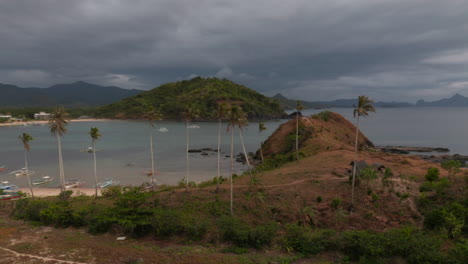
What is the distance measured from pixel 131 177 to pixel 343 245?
50.6 m

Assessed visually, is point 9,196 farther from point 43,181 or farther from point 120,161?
point 120,161

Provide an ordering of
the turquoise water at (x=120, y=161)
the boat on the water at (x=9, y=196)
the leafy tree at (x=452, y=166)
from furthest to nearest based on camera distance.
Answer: the turquoise water at (x=120, y=161) → the boat on the water at (x=9, y=196) → the leafy tree at (x=452, y=166)

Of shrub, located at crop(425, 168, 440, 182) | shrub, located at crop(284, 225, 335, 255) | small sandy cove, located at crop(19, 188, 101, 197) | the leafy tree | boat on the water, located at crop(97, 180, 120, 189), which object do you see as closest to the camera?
shrub, located at crop(284, 225, 335, 255)

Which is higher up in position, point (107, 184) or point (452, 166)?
point (452, 166)

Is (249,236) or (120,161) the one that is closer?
(249,236)

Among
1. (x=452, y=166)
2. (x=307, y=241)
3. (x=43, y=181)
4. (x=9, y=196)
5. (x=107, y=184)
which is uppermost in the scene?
(x=452, y=166)

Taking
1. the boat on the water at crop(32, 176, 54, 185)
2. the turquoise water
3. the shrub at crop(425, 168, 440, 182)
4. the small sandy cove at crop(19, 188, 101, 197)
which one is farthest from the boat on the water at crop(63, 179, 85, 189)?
the shrub at crop(425, 168, 440, 182)

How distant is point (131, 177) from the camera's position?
59.9 metres

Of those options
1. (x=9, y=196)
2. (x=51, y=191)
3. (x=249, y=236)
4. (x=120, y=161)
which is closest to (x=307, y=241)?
(x=249, y=236)

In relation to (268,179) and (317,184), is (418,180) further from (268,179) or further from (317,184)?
(268,179)

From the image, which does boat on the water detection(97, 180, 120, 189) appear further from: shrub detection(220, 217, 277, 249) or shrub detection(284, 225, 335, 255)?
shrub detection(284, 225, 335, 255)

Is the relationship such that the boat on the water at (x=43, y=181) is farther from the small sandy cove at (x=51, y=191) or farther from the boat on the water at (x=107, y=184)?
the boat on the water at (x=107, y=184)

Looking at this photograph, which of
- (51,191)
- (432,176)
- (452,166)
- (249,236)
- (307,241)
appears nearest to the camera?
(307,241)

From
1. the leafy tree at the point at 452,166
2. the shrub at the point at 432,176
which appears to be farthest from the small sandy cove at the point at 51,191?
the leafy tree at the point at 452,166
